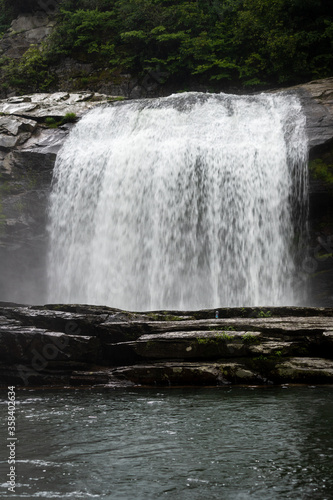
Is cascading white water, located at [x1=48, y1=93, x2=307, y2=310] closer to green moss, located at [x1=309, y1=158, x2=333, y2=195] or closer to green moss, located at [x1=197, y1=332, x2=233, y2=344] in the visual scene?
green moss, located at [x1=309, y1=158, x2=333, y2=195]

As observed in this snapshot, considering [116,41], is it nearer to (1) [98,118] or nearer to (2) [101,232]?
(1) [98,118]

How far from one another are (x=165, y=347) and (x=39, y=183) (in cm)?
1078

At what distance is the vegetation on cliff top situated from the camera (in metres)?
20.3

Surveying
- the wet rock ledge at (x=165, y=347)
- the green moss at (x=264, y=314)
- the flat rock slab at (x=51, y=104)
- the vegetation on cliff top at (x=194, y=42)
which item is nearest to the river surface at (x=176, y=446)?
the wet rock ledge at (x=165, y=347)

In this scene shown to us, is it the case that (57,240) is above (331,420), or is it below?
above

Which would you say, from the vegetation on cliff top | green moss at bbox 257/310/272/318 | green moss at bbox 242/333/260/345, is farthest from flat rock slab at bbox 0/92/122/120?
green moss at bbox 242/333/260/345

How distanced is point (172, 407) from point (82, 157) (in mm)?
12015

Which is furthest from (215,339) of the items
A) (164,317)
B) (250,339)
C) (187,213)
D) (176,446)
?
(187,213)

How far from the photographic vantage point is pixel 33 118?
18141 mm

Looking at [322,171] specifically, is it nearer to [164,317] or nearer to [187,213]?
[187,213]

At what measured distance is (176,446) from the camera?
400 centimetres

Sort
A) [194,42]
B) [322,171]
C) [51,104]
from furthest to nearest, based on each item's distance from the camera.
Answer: [194,42] → [51,104] → [322,171]

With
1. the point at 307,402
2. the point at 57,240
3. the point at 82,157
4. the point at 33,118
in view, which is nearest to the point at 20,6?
the point at 33,118

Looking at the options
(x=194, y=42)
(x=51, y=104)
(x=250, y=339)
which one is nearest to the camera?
(x=250, y=339)
